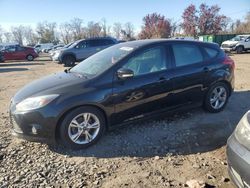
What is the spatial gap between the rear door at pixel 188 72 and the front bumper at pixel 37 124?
2250mm

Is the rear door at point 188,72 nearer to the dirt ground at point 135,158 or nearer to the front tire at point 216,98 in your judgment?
the front tire at point 216,98

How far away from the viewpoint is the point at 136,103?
482 cm

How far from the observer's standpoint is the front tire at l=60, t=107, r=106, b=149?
435 centimetres

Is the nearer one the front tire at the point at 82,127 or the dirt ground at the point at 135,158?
the dirt ground at the point at 135,158

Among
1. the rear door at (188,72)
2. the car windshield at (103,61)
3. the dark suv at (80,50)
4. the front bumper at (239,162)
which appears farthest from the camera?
the dark suv at (80,50)

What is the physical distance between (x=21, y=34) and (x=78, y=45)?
89838 mm

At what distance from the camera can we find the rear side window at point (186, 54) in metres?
5.42

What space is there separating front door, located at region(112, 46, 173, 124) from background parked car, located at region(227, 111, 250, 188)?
1.99m

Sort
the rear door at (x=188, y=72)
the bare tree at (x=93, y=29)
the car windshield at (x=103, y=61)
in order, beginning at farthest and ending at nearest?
the bare tree at (x=93, y=29) → the rear door at (x=188, y=72) → the car windshield at (x=103, y=61)

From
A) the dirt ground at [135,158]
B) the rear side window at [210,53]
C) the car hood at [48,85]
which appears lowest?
the dirt ground at [135,158]

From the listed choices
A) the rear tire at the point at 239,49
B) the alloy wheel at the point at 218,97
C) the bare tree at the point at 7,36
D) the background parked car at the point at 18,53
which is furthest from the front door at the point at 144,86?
the bare tree at the point at 7,36

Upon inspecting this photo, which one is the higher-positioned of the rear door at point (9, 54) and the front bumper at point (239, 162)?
the front bumper at point (239, 162)

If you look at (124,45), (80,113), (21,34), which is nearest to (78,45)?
(124,45)

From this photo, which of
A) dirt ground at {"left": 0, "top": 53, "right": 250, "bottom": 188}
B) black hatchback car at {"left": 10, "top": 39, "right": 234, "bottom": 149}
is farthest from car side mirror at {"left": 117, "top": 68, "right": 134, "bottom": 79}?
Answer: dirt ground at {"left": 0, "top": 53, "right": 250, "bottom": 188}
